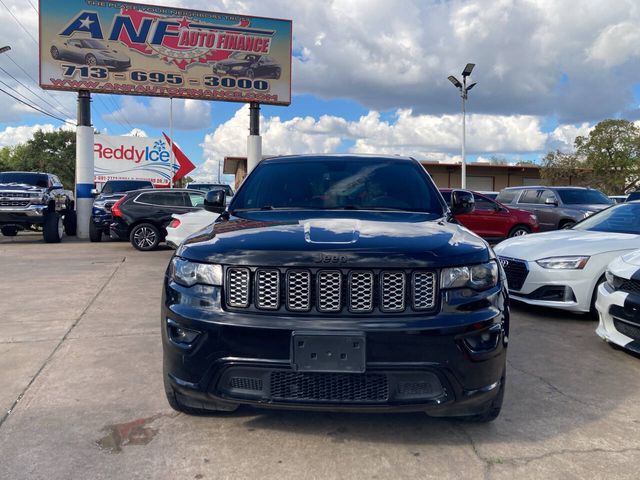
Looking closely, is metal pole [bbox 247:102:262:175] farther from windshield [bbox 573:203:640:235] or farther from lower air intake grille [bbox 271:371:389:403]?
lower air intake grille [bbox 271:371:389:403]

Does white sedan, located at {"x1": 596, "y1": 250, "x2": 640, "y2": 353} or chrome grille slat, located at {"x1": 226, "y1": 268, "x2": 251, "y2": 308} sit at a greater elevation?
chrome grille slat, located at {"x1": 226, "y1": 268, "x2": 251, "y2": 308}

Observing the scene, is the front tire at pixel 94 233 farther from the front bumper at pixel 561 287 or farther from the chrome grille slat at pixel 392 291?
the chrome grille slat at pixel 392 291

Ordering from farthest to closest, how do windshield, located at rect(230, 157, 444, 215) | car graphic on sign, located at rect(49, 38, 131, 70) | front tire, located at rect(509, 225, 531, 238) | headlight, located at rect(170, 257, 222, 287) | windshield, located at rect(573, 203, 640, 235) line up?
car graphic on sign, located at rect(49, 38, 131, 70) < front tire, located at rect(509, 225, 531, 238) < windshield, located at rect(573, 203, 640, 235) < windshield, located at rect(230, 157, 444, 215) < headlight, located at rect(170, 257, 222, 287)

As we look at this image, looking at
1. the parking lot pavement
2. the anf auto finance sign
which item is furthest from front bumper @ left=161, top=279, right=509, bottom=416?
the anf auto finance sign

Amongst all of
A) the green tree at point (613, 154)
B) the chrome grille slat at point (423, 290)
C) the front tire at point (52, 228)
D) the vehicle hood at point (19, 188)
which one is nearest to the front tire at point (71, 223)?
the front tire at point (52, 228)

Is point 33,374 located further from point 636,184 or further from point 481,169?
point 636,184

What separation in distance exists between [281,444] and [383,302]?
1014mm

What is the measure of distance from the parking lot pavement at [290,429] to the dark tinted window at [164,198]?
8.34 meters

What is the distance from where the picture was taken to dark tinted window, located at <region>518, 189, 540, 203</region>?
15.3m

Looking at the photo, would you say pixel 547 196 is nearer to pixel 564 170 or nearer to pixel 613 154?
pixel 564 170

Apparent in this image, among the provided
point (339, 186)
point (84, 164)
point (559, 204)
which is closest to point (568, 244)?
point (339, 186)

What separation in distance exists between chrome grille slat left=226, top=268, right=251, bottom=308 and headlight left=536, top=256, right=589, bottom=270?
4.20 metres

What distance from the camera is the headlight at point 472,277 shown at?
2750 millimetres

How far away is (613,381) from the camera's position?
4047mm
